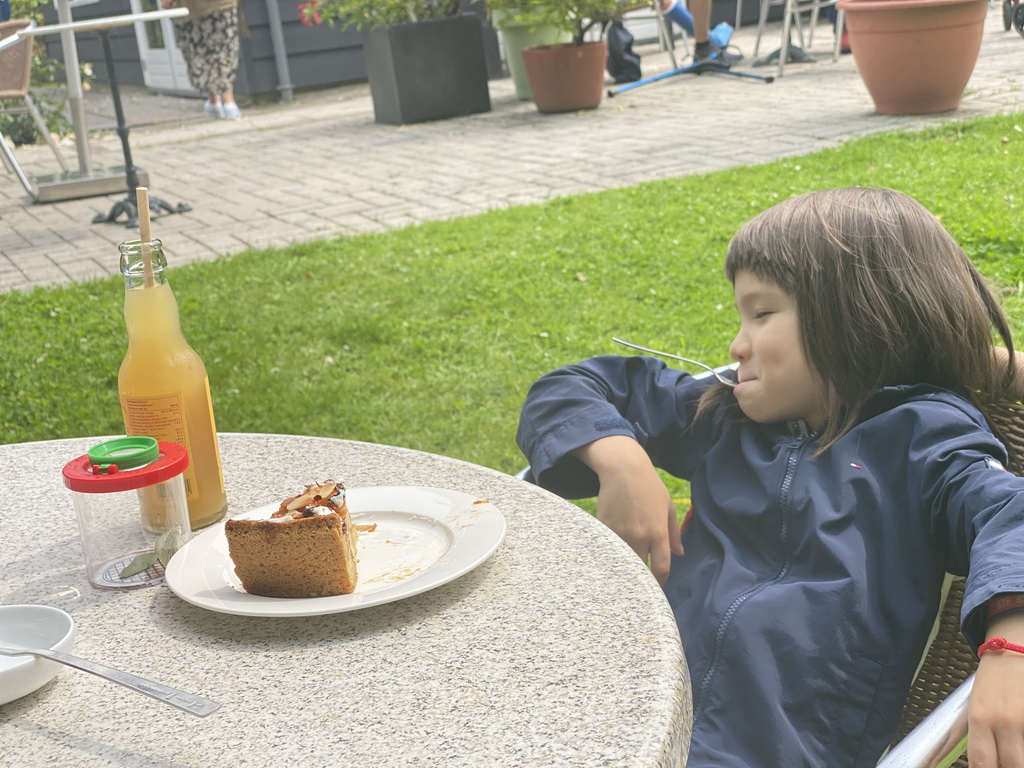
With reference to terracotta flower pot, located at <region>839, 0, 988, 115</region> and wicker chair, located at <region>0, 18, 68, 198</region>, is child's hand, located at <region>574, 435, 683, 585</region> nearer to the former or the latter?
terracotta flower pot, located at <region>839, 0, 988, 115</region>

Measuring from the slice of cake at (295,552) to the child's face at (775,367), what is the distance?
687 mm

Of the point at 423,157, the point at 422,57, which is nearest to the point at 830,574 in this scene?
the point at 423,157

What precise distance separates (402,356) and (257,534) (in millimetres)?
3019

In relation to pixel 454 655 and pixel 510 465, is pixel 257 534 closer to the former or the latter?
pixel 454 655

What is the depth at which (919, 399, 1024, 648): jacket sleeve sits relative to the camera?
1.07m

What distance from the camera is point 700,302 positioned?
13.8 ft

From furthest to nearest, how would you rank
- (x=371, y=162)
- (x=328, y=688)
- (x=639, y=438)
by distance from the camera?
(x=371, y=162) < (x=639, y=438) < (x=328, y=688)

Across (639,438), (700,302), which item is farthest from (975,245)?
(639,438)

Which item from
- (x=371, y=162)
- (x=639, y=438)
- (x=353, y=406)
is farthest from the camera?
(x=371, y=162)

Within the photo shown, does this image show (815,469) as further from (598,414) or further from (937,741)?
(937,741)

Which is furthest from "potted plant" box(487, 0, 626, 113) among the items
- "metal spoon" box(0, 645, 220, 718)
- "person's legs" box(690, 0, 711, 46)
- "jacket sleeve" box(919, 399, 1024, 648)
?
"metal spoon" box(0, 645, 220, 718)

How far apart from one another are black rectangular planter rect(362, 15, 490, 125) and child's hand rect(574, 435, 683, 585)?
825 centimetres

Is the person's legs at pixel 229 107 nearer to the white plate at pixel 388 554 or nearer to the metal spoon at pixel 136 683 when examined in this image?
the white plate at pixel 388 554

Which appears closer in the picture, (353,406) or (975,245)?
(353,406)
